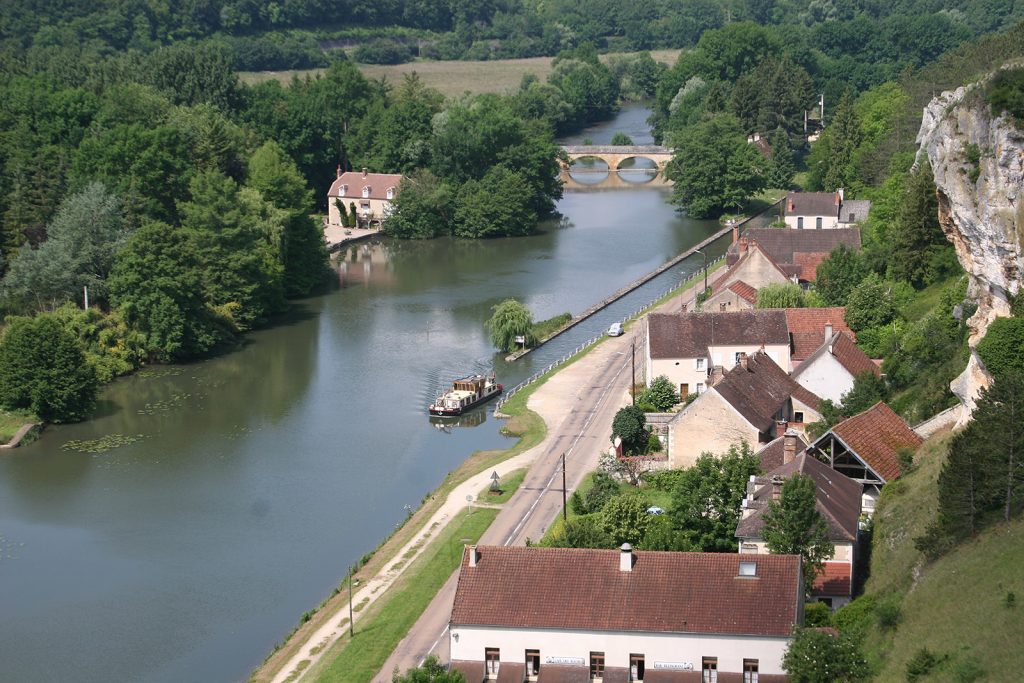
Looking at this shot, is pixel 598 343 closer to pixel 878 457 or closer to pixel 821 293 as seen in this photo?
pixel 821 293

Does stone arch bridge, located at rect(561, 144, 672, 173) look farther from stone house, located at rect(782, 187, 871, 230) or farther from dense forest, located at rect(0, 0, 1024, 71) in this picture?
stone house, located at rect(782, 187, 871, 230)

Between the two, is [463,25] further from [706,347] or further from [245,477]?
[245,477]

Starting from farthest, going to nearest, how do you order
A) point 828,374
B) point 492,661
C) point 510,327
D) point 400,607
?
point 510,327 → point 828,374 → point 400,607 → point 492,661

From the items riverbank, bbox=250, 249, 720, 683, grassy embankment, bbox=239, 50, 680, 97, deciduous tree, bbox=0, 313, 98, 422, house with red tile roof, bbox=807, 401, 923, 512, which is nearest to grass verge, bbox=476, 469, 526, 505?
riverbank, bbox=250, 249, 720, 683

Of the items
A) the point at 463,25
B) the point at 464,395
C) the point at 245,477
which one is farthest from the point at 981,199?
the point at 463,25

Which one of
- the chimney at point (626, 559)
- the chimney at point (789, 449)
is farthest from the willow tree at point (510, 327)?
the chimney at point (626, 559)

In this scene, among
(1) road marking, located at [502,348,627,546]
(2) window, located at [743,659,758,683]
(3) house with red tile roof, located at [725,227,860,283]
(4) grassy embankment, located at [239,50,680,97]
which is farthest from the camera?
(4) grassy embankment, located at [239,50,680,97]

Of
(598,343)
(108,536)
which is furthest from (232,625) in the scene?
(598,343)

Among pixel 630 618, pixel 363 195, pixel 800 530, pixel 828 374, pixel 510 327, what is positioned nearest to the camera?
pixel 630 618
